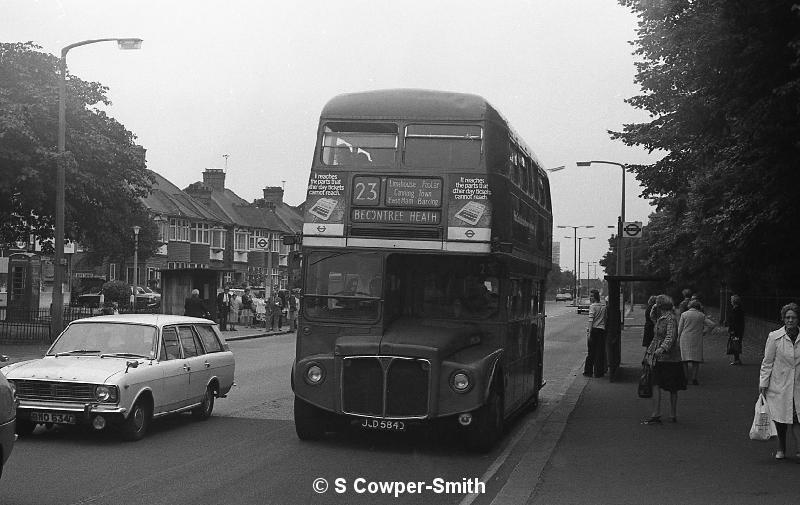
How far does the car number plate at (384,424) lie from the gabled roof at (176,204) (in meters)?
68.2

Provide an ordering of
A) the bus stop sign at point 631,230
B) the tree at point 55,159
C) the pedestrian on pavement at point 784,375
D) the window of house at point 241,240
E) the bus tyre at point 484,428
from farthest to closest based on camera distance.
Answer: the window of house at point 241,240
the bus stop sign at point 631,230
the tree at point 55,159
the bus tyre at point 484,428
the pedestrian on pavement at point 784,375

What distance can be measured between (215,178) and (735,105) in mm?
84014

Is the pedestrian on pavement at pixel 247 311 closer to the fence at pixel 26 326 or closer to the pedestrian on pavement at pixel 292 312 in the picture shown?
the pedestrian on pavement at pixel 292 312

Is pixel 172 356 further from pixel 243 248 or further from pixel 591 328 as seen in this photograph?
pixel 243 248

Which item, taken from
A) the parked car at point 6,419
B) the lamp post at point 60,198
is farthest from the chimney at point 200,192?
the parked car at point 6,419

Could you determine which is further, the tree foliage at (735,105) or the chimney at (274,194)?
the chimney at (274,194)

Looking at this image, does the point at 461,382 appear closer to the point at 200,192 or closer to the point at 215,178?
the point at 200,192

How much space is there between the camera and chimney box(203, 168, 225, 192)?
95.2m

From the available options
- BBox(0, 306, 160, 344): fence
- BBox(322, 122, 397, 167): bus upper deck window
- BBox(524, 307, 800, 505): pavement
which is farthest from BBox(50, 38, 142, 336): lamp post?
BBox(322, 122, 397, 167): bus upper deck window

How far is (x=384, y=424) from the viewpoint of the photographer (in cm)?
1088

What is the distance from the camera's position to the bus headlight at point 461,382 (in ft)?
35.5

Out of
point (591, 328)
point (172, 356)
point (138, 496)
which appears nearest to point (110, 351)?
point (172, 356)

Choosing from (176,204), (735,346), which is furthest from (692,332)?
(176,204)

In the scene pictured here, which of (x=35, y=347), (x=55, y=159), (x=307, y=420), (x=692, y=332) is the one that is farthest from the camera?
(x=35, y=347)
